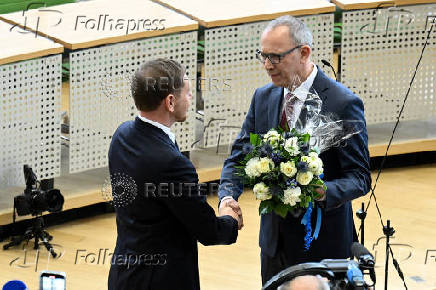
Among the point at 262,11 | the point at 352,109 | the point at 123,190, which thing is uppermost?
the point at 262,11

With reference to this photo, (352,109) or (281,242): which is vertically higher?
(352,109)

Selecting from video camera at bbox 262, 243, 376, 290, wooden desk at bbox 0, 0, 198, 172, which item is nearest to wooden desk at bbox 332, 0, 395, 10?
wooden desk at bbox 0, 0, 198, 172

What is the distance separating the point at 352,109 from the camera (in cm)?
364

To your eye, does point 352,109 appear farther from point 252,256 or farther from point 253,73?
point 253,73

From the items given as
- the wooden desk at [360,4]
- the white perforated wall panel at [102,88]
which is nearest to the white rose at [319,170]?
the white perforated wall panel at [102,88]

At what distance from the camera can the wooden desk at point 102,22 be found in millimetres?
6375

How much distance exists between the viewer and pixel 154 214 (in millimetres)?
3324

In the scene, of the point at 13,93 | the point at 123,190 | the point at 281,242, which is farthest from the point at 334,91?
the point at 13,93

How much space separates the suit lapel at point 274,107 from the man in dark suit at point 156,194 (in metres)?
0.52

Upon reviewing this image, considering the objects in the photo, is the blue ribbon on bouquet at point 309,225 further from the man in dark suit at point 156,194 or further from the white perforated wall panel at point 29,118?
the white perforated wall panel at point 29,118

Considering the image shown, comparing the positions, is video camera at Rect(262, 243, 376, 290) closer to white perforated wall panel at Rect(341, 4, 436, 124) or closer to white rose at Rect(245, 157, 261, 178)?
white rose at Rect(245, 157, 261, 178)

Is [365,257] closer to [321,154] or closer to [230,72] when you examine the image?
[321,154]

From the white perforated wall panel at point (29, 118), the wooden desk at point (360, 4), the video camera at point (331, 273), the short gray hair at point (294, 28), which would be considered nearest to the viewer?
the video camera at point (331, 273)

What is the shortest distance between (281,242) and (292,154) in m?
0.42
